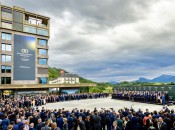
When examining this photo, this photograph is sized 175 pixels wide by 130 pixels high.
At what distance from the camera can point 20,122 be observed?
14.3 metres

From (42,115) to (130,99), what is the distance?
29660 mm

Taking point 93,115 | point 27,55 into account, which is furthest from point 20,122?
point 27,55

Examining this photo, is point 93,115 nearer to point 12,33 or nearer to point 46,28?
point 12,33

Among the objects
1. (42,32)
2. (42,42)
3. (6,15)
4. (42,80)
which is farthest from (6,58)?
(42,32)

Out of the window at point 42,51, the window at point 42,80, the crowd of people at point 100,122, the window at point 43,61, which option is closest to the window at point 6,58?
the window at point 43,61

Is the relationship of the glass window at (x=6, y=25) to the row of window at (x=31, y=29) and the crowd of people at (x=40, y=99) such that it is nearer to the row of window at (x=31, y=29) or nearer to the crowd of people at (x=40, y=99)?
the row of window at (x=31, y=29)

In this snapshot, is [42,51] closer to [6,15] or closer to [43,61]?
[43,61]

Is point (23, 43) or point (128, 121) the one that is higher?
point (23, 43)

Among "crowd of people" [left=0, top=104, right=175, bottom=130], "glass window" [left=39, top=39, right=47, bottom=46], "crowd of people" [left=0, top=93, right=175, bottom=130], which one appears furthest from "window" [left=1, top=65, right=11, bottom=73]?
"crowd of people" [left=0, top=104, right=175, bottom=130]

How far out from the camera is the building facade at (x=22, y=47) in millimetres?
56312

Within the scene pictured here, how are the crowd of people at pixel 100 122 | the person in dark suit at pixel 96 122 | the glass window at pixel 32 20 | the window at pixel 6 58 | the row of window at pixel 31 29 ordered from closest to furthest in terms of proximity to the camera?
the crowd of people at pixel 100 122
the person in dark suit at pixel 96 122
the window at pixel 6 58
the row of window at pixel 31 29
the glass window at pixel 32 20

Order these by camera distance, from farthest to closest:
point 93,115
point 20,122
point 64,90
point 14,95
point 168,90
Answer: point 64,90
point 14,95
point 168,90
point 93,115
point 20,122

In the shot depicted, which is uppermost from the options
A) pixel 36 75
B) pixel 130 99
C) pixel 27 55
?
pixel 27 55

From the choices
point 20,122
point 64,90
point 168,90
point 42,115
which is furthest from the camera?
point 64,90
